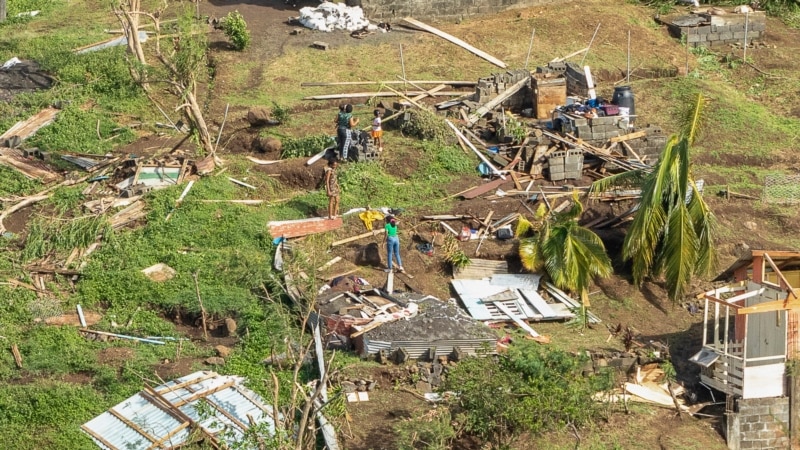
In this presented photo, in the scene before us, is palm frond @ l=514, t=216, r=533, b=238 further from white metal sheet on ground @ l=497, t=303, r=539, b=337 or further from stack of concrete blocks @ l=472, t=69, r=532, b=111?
stack of concrete blocks @ l=472, t=69, r=532, b=111

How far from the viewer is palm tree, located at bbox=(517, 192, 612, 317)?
75.3 ft

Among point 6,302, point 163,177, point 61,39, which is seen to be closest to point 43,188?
point 163,177

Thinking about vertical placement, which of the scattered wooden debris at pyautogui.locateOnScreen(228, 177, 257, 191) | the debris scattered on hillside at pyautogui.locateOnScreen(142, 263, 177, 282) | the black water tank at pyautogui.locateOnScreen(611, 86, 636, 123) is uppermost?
Result: the black water tank at pyautogui.locateOnScreen(611, 86, 636, 123)

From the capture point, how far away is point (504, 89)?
95.5ft

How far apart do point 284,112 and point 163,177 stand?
4.07 m

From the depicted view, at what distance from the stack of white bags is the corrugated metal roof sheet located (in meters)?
15.7

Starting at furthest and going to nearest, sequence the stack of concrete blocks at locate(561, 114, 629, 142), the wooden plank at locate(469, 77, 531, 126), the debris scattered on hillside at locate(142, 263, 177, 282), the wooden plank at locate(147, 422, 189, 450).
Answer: the wooden plank at locate(469, 77, 531, 126)
the stack of concrete blocks at locate(561, 114, 629, 142)
the debris scattered on hillside at locate(142, 263, 177, 282)
the wooden plank at locate(147, 422, 189, 450)

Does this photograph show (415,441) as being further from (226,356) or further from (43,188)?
(43,188)

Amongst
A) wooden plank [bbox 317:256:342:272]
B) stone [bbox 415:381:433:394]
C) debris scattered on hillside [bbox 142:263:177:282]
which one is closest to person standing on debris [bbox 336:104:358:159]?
wooden plank [bbox 317:256:342:272]

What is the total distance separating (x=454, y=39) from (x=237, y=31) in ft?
17.7

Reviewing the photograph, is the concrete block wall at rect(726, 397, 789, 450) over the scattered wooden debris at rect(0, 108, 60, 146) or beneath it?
beneath

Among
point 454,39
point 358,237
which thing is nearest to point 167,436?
point 358,237

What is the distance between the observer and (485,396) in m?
18.2

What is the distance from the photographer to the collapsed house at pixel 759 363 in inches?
798
